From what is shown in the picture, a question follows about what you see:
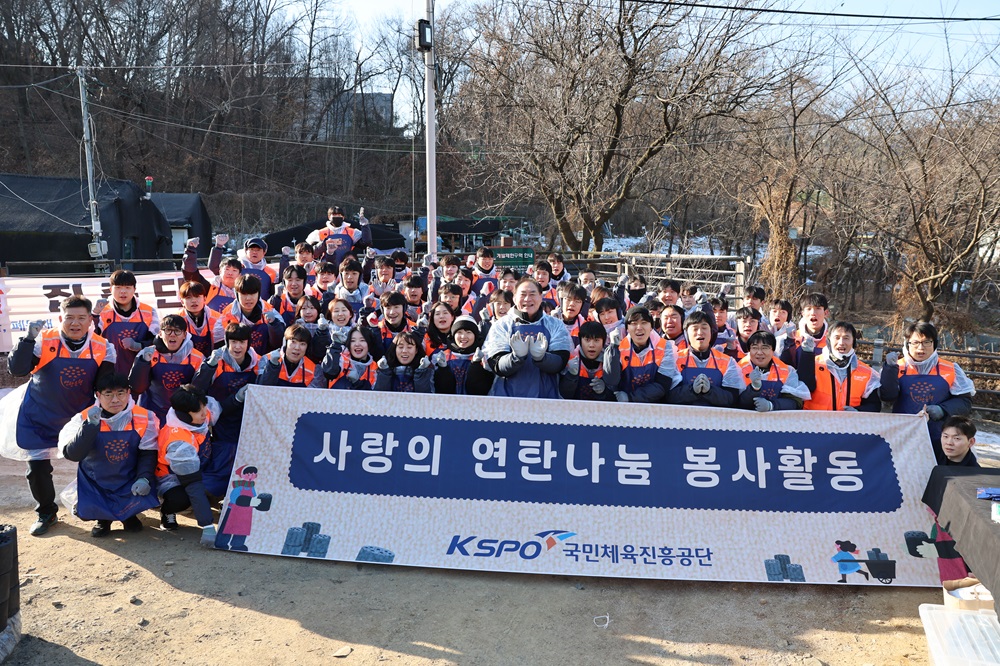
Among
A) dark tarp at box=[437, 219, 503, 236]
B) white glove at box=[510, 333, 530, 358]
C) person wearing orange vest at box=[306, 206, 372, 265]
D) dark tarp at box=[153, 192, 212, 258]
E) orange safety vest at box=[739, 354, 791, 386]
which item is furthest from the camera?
dark tarp at box=[437, 219, 503, 236]

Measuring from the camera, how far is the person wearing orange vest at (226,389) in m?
5.12

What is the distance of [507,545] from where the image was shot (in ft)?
14.5

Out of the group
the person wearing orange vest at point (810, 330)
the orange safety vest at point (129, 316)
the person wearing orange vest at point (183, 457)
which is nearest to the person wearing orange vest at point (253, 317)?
the orange safety vest at point (129, 316)

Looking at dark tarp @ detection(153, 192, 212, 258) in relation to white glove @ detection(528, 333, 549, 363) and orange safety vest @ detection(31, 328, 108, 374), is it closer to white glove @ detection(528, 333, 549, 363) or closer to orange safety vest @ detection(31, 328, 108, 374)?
orange safety vest @ detection(31, 328, 108, 374)

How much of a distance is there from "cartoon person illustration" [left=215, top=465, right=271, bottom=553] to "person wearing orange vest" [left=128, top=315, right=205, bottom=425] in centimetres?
97

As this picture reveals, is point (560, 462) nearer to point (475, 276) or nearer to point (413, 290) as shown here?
point (413, 290)

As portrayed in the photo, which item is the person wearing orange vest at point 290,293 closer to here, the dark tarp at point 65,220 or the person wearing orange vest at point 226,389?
the person wearing orange vest at point 226,389

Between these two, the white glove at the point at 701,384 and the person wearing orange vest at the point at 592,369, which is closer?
the white glove at the point at 701,384

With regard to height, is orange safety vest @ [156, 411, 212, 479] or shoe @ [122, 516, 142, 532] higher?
orange safety vest @ [156, 411, 212, 479]

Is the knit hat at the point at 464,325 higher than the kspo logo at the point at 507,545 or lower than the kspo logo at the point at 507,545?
higher

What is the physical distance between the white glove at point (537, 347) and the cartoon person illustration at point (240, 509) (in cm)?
195

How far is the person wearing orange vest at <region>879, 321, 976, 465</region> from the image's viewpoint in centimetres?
496

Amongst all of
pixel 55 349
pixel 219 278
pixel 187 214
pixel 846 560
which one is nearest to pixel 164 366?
pixel 55 349

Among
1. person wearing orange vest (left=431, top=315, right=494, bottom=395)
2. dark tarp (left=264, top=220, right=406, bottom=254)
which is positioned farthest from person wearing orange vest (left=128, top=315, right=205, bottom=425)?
dark tarp (left=264, top=220, right=406, bottom=254)
